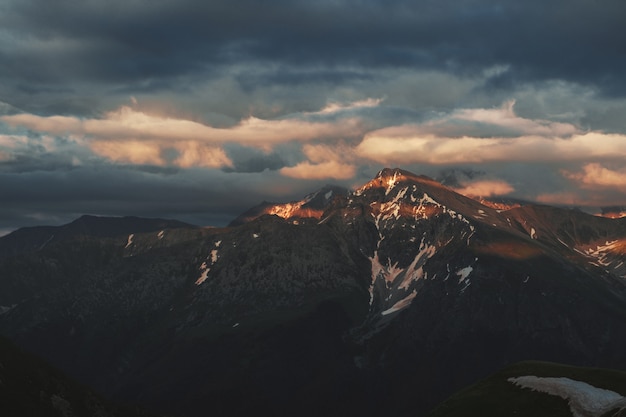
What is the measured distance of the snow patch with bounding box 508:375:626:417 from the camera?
147125 millimetres

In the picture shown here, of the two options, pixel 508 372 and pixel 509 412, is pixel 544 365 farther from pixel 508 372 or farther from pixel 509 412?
pixel 509 412

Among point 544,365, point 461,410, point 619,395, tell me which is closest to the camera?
point 619,395

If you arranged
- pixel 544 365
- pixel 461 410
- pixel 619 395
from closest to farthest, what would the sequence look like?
pixel 619 395 → pixel 461 410 → pixel 544 365

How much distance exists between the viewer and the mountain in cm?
15038

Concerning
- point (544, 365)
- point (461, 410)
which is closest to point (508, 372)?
point (544, 365)

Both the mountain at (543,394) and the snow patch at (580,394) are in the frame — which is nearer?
the snow patch at (580,394)

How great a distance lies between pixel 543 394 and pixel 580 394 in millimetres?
8219

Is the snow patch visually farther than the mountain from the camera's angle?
No

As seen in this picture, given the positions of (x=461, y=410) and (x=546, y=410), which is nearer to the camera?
(x=546, y=410)

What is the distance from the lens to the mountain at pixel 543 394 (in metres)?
150

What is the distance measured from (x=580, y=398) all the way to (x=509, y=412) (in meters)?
13.3

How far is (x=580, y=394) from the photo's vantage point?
155 metres

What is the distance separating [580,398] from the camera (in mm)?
153375

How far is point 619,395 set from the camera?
502 ft
